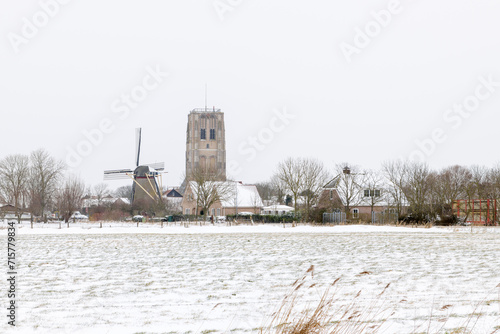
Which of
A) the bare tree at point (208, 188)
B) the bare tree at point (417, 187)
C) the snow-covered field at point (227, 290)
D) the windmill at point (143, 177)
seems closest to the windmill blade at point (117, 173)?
the windmill at point (143, 177)

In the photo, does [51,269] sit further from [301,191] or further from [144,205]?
[144,205]

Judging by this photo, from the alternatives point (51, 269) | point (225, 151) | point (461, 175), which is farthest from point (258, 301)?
point (225, 151)

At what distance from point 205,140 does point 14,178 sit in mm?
61885

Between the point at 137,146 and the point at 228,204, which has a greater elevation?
the point at 137,146

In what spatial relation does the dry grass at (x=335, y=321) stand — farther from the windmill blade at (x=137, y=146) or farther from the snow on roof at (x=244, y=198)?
the windmill blade at (x=137, y=146)

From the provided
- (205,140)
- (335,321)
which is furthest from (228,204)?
(335,321)

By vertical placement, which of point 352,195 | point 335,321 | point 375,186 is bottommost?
point 335,321

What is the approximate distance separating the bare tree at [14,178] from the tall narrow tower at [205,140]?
58.6 m

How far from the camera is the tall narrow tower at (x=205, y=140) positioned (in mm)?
123438

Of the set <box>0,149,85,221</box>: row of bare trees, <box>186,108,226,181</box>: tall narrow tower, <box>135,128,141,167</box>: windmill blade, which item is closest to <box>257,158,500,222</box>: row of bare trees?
<box>0,149,85,221</box>: row of bare trees

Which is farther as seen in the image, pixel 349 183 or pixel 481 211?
pixel 349 183

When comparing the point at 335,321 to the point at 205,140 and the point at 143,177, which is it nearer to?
the point at 143,177

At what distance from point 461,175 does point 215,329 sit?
7554cm

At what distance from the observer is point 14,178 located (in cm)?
6525
